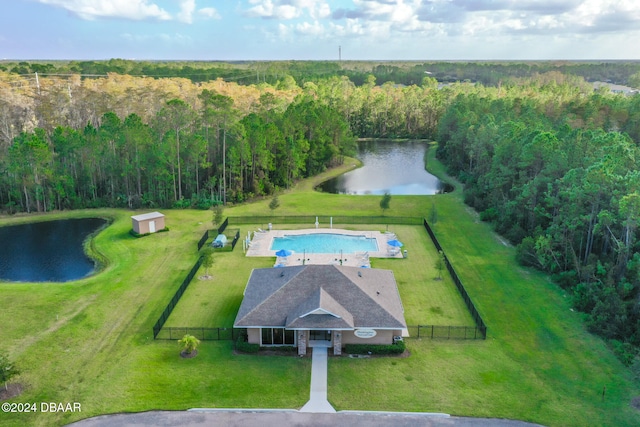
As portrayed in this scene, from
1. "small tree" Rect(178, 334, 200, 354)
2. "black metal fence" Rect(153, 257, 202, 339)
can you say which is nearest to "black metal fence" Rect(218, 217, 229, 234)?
"black metal fence" Rect(153, 257, 202, 339)

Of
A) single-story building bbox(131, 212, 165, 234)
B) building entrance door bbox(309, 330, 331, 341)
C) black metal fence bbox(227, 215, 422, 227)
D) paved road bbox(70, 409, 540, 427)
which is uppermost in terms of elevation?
single-story building bbox(131, 212, 165, 234)

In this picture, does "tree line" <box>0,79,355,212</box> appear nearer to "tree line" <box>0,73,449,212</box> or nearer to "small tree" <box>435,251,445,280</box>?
"tree line" <box>0,73,449,212</box>

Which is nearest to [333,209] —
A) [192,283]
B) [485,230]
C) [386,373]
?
[485,230]

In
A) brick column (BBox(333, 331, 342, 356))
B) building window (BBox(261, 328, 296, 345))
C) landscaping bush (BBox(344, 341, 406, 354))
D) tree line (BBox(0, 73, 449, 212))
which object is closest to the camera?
brick column (BBox(333, 331, 342, 356))

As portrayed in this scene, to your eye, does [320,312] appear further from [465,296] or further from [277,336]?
[465,296]

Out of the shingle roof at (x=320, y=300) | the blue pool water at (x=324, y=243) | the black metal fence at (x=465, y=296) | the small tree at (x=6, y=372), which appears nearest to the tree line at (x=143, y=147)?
the blue pool water at (x=324, y=243)

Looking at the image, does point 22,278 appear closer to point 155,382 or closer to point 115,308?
point 115,308
